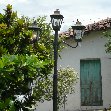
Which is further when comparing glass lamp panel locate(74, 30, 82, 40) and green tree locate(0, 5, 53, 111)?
glass lamp panel locate(74, 30, 82, 40)

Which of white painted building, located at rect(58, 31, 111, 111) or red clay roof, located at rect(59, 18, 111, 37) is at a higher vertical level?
red clay roof, located at rect(59, 18, 111, 37)

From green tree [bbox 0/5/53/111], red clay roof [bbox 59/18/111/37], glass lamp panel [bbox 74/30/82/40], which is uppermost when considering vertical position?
red clay roof [bbox 59/18/111/37]

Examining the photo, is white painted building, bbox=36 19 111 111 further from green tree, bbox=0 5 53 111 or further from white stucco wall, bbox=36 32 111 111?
green tree, bbox=0 5 53 111

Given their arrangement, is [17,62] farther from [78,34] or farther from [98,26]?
[98,26]

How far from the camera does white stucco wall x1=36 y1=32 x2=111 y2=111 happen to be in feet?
56.6

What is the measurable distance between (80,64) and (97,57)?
0.90 meters

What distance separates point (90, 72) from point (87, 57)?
0.75 m

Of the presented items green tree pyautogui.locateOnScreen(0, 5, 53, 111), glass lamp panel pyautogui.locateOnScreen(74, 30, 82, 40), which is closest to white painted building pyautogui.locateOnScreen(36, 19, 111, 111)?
glass lamp panel pyautogui.locateOnScreen(74, 30, 82, 40)

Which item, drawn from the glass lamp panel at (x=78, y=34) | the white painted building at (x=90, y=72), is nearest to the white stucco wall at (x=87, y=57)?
the white painted building at (x=90, y=72)

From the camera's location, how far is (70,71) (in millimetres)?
15477

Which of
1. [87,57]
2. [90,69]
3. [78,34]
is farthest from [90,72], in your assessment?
[78,34]

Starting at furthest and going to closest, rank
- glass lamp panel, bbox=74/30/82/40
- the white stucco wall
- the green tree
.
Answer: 1. the white stucco wall
2. glass lamp panel, bbox=74/30/82/40
3. the green tree

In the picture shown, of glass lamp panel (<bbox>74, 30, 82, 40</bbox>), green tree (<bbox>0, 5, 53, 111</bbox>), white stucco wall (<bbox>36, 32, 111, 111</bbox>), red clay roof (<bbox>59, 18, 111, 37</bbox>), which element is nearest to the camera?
green tree (<bbox>0, 5, 53, 111</bbox>)

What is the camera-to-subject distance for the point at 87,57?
17.7 m
